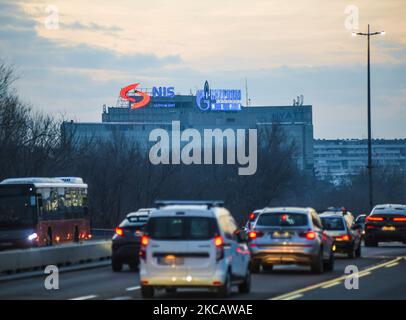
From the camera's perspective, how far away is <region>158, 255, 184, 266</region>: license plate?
22703 mm

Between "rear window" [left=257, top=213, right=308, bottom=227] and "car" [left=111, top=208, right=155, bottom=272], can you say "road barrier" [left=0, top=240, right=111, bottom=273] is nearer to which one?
"car" [left=111, top=208, right=155, bottom=272]

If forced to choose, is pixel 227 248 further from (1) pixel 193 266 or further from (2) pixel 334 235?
(2) pixel 334 235

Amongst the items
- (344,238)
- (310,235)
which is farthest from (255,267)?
(344,238)

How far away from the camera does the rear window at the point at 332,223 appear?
138ft

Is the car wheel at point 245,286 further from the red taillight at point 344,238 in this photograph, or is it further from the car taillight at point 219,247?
the red taillight at point 344,238

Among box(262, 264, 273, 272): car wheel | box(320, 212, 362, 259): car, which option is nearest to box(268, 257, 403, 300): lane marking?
box(262, 264, 273, 272): car wheel

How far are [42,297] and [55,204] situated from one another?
81.3 feet

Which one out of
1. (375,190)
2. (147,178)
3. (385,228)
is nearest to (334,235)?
(385,228)

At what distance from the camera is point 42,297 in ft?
78.0

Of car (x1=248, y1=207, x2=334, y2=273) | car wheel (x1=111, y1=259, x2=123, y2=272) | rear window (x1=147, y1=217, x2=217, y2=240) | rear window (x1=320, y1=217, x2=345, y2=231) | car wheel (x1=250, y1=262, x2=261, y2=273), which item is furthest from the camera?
rear window (x1=320, y1=217, x2=345, y2=231)

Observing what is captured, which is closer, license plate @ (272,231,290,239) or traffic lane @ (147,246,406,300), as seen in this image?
traffic lane @ (147,246,406,300)

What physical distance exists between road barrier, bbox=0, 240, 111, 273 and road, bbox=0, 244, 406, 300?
1238 mm
